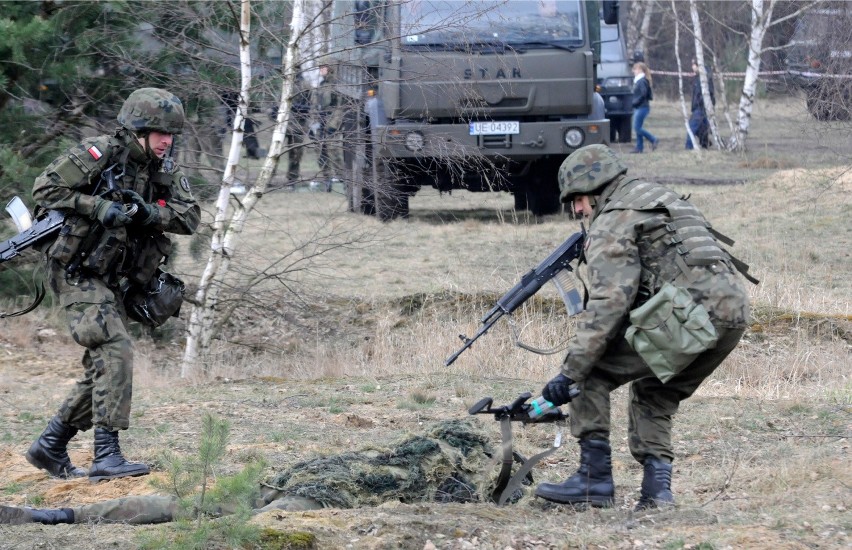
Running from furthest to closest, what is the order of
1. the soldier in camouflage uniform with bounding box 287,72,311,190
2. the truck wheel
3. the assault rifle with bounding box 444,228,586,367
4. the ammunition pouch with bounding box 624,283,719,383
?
the truck wheel < the soldier in camouflage uniform with bounding box 287,72,311,190 < the assault rifle with bounding box 444,228,586,367 < the ammunition pouch with bounding box 624,283,719,383

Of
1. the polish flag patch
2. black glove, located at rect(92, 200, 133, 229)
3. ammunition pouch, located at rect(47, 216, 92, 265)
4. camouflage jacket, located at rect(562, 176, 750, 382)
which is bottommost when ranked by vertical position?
camouflage jacket, located at rect(562, 176, 750, 382)

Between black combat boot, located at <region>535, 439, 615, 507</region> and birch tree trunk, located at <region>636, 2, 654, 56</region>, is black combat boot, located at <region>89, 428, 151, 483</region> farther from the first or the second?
birch tree trunk, located at <region>636, 2, 654, 56</region>

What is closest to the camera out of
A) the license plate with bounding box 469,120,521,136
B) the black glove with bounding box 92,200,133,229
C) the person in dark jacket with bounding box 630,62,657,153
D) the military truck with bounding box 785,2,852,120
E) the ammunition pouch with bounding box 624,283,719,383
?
the ammunition pouch with bounding box 624,283,719,383

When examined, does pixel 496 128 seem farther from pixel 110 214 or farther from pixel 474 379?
pixel 110 214

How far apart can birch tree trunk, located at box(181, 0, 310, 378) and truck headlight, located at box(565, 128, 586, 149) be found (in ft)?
15.5

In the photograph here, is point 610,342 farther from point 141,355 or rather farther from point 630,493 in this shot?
point 141,355

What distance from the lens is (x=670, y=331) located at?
4.15m

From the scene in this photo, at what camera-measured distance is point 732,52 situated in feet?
96.4

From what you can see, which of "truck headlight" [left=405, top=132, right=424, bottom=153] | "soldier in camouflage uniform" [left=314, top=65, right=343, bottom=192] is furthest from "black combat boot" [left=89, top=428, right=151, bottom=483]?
"truck headlight" [left=405, top=132, right=424, bottom=153]

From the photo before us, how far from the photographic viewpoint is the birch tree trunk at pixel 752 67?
61.1 feet

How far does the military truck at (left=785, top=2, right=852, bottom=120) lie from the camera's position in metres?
10.7

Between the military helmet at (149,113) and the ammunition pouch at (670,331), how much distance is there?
235cm

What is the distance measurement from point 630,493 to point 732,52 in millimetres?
26307

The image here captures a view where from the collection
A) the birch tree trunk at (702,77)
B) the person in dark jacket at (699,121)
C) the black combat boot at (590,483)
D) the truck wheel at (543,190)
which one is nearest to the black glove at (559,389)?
the black combat boot at (590,483)
